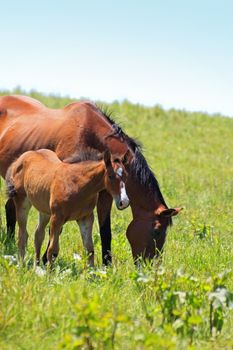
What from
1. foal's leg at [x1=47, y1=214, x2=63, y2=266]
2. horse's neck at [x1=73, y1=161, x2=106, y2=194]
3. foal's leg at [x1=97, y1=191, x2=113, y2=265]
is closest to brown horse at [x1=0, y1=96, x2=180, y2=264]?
foal's leg at [x1=97, y1=191, x2=113, y2=265]

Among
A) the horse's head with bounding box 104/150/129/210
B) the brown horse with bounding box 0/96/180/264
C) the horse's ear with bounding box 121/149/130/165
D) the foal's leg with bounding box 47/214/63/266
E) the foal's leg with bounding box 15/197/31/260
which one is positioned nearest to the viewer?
the horse's head with bounding box 104/150/129/210

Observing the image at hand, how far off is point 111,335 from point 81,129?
3.70 meters

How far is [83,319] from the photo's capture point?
4.06m

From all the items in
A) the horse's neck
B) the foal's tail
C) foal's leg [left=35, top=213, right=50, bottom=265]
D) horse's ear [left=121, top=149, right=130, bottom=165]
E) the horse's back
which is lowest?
A: foal's leg [left=35, top=213, right=50, bottom=265]

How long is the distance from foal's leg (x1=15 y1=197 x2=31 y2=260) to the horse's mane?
0.67m

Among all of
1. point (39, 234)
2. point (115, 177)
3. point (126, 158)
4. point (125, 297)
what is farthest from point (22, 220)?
point (125, 297)

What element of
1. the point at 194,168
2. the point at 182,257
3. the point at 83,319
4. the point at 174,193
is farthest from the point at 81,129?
the point at 194,168

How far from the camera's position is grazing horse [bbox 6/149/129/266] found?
6.07m

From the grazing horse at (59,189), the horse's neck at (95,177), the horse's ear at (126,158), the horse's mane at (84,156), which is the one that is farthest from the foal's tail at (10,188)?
the horse's ear at (126,158)

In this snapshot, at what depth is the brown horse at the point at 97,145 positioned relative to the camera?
6797mm

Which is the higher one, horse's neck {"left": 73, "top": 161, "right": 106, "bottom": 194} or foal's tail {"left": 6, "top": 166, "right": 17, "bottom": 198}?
horse's neck {"left": 73, "top": 161, "right": 106, "bottom": 194}

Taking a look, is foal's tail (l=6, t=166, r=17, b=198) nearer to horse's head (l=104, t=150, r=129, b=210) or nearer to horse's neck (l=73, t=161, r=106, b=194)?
horse's neck (l=73, t=161, r=106, b=194)

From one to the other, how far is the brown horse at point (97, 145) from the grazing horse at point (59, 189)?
44 centimetres

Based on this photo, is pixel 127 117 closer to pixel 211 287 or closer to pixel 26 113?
pixel 26 113
